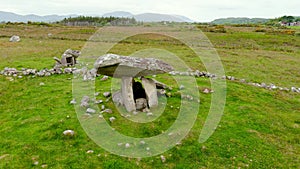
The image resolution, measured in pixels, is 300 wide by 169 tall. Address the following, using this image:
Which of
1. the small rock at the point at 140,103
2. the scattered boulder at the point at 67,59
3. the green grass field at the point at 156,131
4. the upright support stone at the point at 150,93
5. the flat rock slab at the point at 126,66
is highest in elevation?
the flat rock slab at the point at 126,66

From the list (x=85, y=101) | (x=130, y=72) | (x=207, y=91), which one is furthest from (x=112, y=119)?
(x=207, y=91)

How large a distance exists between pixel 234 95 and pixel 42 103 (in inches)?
404

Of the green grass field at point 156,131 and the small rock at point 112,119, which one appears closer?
the green grass field at point 156,131

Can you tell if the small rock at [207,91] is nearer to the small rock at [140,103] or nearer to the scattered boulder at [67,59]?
the small rock at [140,103]

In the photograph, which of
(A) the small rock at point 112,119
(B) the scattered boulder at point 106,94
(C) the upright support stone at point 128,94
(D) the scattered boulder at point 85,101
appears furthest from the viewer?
(B) the scattered boulder at point 106,94

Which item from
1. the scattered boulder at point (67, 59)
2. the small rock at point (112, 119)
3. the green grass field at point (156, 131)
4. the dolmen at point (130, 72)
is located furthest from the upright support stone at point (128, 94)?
the scattered boulder at point (67, 59)

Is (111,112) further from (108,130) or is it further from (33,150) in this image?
(33,150)

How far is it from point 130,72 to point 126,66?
2.29 ft

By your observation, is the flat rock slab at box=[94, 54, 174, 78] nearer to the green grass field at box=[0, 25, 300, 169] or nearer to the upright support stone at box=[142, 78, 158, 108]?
the upright support stone at box=[142, 78, 158, 108]

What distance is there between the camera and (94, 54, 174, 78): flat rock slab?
11.7 m

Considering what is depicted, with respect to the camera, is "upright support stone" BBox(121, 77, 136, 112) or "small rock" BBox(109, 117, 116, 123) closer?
"small rock" BBox(109, 117, 116, 123)

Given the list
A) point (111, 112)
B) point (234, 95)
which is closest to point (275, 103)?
point (234, 95)

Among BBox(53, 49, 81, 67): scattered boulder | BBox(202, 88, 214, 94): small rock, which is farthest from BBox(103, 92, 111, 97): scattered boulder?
BBox(53, 49, 81, 67): scattered boulder

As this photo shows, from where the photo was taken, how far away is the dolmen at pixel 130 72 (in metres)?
11.7
